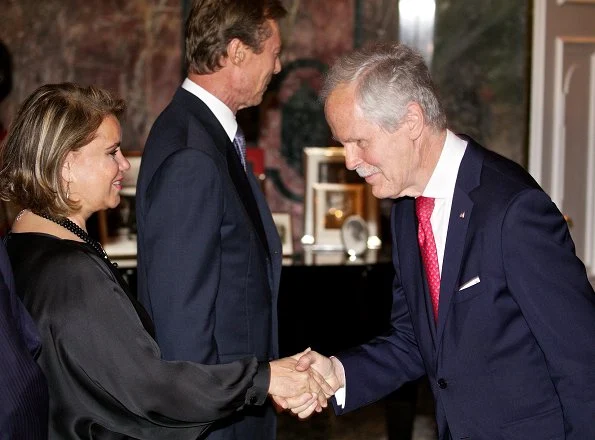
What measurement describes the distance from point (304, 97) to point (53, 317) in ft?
13.5

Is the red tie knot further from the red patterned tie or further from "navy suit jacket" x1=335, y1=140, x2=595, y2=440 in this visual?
"navy suit jacket" x1=335, y1=140, x2=595, y2=440

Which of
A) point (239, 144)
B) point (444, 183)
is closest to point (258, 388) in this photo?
point (444, 183)

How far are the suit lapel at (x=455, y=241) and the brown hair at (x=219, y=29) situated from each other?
1.13m

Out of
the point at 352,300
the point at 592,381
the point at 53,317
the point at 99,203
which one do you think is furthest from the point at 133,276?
the point at 592,381

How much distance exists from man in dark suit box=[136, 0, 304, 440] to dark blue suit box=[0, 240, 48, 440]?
833 millimetres

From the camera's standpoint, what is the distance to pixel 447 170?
252 cm

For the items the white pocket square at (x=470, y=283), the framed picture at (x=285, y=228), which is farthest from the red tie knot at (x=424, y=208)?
the framed picture at (x=285, y=228)

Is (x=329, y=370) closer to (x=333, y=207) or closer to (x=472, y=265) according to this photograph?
(x=472, y=265)

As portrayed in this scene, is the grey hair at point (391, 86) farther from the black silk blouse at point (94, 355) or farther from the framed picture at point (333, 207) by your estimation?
the framed picture at point (333, 207)

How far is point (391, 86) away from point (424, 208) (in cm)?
36

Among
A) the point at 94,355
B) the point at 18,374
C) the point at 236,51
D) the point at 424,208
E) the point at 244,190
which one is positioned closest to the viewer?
the point at 18,374

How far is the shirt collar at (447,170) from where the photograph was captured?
251 centimetres

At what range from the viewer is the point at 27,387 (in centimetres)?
196

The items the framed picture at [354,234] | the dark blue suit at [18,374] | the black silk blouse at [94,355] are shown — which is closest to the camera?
the dark blue suit at [18,374]
